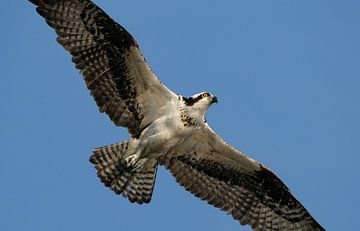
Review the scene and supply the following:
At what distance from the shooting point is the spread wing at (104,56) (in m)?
14.2

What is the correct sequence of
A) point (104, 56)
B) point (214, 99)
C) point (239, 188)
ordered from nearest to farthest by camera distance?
point (104, 56) → point (214, 99) → point (239, 188)

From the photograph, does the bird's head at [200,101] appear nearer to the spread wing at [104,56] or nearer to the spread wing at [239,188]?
the spread wing at [104,56]

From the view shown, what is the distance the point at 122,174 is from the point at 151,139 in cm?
93

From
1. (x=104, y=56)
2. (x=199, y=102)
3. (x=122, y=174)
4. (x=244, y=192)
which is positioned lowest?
(x=122, y=174)

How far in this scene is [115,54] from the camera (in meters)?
14.4

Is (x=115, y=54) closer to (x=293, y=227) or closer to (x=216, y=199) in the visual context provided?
(x=216, y=199)

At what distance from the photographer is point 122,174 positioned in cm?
1493

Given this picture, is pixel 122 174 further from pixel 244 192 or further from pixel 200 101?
pixel 244 192

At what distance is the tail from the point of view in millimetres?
14742

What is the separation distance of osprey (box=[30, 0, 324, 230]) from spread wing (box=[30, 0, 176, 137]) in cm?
2

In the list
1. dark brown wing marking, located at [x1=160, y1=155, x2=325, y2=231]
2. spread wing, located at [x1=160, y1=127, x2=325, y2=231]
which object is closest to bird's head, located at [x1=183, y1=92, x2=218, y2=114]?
spread wing, located at [x1=160, y1=127, x2=325, y2=231]

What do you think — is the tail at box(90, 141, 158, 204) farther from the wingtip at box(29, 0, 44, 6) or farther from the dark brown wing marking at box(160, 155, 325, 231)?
the wingtip at box(29, 0, 44, 6)

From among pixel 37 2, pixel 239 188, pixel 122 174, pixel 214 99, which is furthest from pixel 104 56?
pixel 239 188

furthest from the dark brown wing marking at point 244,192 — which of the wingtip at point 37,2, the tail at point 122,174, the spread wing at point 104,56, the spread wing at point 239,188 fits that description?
the wingtip at point 37,2
